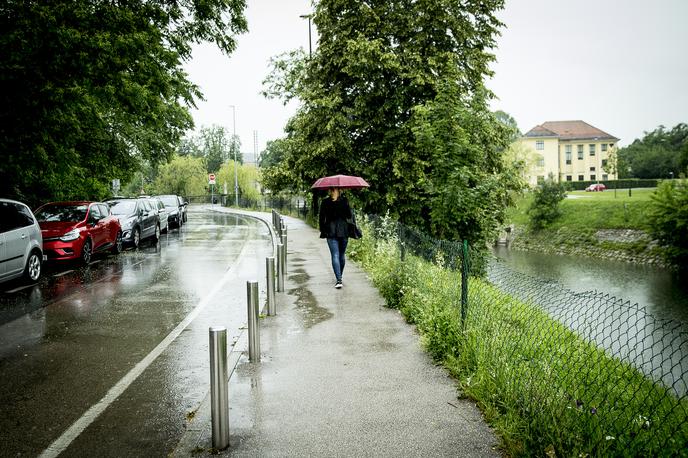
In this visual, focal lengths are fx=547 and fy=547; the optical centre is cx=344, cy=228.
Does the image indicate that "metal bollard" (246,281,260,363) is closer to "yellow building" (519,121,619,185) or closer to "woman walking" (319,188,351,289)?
"woman walking" (319,188,351,289)

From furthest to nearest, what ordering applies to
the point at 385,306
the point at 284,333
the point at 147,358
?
the point at 385,306 < the point at 284,333 < the point at 147,358

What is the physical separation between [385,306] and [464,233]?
855cm

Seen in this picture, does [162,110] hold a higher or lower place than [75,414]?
higher

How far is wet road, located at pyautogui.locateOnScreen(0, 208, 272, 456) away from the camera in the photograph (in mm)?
4301

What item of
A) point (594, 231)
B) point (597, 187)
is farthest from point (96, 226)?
point (597, 187)

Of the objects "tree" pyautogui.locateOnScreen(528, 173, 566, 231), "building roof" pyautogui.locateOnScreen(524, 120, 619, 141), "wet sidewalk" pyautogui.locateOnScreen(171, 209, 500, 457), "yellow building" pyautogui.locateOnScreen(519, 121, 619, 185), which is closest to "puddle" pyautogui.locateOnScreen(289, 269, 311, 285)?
"wet sidewalk" pyautogui.locateOnScreen(171, 209, 500, 457)

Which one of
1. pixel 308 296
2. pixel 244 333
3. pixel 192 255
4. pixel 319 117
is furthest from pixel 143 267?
pixel 319 117

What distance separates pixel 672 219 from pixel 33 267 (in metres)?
31.1

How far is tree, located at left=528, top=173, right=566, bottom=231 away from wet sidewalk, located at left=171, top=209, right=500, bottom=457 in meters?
43.1

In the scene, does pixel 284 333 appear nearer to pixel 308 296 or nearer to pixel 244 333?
pixel 244 333

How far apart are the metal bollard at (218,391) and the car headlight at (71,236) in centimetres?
1139

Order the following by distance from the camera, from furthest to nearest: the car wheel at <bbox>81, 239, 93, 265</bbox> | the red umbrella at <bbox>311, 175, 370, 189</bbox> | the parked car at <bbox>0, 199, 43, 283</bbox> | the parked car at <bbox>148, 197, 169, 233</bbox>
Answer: the parked car at <bbox>148, 197, 169, 233</bbox> → the car wheel at <bbox>81, 239, 93, 265</bbox> → the red umbrella at <bbox>311, 175, 370, 189</bbox> → the parked car at <bbox>0, 199, 43, 283</bbox>

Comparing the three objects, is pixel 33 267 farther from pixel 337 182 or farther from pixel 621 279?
pixel 621 279

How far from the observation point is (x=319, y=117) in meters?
22.1
